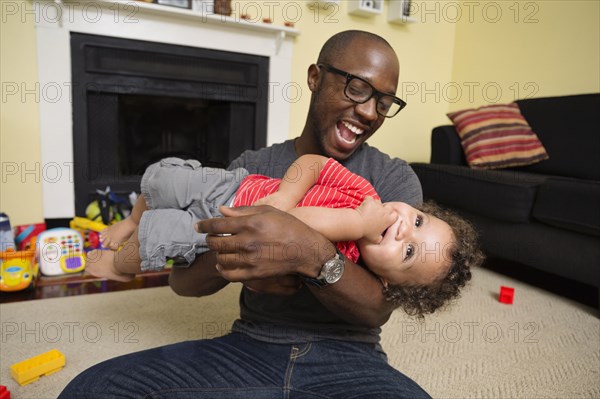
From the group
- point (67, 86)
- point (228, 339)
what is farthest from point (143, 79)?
point (228, 339)

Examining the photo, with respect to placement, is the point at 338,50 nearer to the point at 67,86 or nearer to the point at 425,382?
the point at 425,382

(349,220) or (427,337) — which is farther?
(427,337)

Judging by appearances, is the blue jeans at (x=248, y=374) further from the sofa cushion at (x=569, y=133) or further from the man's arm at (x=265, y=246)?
the sofa cushion at (x=569, y=133)

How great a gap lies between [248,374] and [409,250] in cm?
44

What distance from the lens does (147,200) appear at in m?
1.20

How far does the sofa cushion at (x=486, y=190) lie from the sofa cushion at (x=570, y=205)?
65mm

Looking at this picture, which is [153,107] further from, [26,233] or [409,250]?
[409,250]

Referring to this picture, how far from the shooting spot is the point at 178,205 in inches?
45.6

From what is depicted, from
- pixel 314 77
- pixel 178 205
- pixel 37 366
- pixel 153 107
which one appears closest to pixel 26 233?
pixel 153 107

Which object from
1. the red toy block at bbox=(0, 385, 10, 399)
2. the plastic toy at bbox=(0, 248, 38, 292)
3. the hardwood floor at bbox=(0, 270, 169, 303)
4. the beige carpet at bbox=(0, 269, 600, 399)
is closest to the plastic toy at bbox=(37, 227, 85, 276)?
the hardwood floor at bbox=(0, 270, 169, 303)

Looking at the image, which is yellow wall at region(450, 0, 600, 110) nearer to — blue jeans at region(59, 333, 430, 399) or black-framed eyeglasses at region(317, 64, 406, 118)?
black-framed eyeglasses at region(317, 64, 406, 118)

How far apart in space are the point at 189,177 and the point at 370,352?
23.4 inches

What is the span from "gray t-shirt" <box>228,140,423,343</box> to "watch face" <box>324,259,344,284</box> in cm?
21

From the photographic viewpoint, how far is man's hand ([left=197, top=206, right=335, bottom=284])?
0.81 metres
